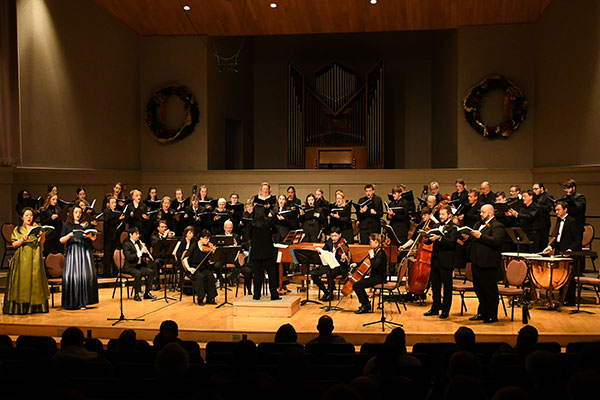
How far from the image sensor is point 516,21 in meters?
13.8

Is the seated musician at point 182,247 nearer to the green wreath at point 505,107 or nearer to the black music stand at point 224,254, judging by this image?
the black music stand at point 224,254

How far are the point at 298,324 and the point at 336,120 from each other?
8802 millimetres

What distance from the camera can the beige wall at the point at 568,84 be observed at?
11.0 metres

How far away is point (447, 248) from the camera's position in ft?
26.4

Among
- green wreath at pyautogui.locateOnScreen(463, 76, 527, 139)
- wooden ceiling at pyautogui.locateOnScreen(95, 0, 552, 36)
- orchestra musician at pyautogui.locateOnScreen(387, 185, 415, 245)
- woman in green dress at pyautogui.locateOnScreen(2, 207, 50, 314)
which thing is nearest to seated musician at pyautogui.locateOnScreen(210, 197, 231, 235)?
orchestra musician at pyautogui.locateOnScreen(387, 185, 415, 245)

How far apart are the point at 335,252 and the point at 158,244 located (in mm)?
2440

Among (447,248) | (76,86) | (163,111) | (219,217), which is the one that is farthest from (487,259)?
(163,111)

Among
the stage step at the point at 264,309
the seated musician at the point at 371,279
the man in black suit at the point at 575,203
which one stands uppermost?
the man in black suit at the point at 575,203

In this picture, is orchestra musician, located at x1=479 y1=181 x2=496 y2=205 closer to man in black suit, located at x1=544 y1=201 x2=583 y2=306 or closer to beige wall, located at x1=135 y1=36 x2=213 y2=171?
man in black suit, located at x1=544 y1=201 x2=583 y2=306

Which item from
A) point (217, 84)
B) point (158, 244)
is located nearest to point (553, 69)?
point (217, 84)

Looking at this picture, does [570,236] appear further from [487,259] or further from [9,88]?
[9,88]

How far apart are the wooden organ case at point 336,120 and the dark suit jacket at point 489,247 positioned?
7.88 meters

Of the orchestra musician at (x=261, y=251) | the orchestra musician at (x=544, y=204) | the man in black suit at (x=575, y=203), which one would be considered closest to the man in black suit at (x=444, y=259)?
the man in black suit at (x=575, y=203)

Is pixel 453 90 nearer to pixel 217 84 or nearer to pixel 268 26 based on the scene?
pixel 268 26
